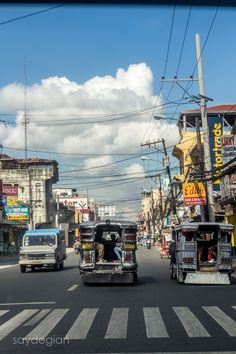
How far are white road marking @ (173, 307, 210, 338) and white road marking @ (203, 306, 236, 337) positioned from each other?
1.33ft

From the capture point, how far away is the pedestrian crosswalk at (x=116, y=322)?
10180 mm

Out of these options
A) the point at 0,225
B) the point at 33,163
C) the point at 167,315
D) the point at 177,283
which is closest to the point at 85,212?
the point at 33,163

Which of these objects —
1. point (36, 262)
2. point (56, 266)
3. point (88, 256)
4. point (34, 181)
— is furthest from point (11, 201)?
point (88, 256)

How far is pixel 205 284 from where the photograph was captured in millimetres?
21500

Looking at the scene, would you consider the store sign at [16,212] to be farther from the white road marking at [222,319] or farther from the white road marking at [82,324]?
the white road marking at [222,319]

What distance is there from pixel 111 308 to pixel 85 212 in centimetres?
12753

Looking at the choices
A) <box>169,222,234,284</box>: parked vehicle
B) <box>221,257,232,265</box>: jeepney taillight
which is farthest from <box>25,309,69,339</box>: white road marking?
<box>221,257,232,265</box>: jeepney taillight

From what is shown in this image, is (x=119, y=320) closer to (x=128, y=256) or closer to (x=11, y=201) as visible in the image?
(x=128, y=256)

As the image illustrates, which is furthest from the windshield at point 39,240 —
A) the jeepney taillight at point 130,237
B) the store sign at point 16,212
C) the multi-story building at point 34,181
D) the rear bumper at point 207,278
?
the multi-story building at point 34,181

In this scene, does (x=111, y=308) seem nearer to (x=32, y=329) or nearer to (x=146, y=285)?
(x=32, y=329)

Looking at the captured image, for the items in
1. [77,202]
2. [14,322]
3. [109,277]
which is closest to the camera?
[14,322]

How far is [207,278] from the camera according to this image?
2134 cm

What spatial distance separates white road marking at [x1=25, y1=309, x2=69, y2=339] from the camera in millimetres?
10323

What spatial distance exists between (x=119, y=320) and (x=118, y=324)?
53 cm
